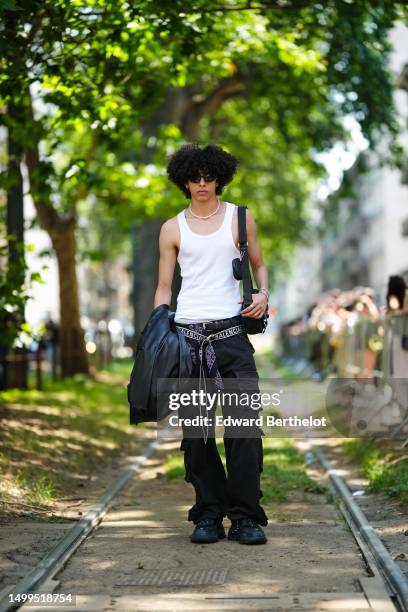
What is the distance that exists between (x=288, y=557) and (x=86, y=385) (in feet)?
55.2

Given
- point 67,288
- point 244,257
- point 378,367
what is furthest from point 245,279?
point 67,288

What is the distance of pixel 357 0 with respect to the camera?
1298cm

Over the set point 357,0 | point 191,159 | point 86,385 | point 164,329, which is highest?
point 357,0

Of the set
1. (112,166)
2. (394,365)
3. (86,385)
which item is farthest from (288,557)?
(86,385)

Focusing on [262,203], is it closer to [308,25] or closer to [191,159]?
[308,25]

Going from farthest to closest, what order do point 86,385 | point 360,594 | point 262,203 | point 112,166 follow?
point 262,203 < point 86,385 < point 112,166 < point 360,594

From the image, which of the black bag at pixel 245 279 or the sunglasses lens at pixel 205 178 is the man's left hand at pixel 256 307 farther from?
the sunglasses lens at pixel 205 178

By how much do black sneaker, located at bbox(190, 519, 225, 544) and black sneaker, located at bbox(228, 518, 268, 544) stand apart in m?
0.10

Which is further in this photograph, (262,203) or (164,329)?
(262,203)

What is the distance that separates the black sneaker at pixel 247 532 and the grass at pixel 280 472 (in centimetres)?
194

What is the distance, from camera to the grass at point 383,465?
8.93 m

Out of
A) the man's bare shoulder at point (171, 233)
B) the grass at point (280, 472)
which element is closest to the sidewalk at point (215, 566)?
the grass at point (280, 472)

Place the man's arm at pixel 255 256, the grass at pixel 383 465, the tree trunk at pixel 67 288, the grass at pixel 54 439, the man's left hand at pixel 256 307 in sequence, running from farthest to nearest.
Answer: the tree trunk at pixel 67 288, the grass at pixel 54 439, the grass at pixel 383 465, the man's arm at pixel 255 256, the man's left hand at pixel 256 307

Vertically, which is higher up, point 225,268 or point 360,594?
point 225,268
